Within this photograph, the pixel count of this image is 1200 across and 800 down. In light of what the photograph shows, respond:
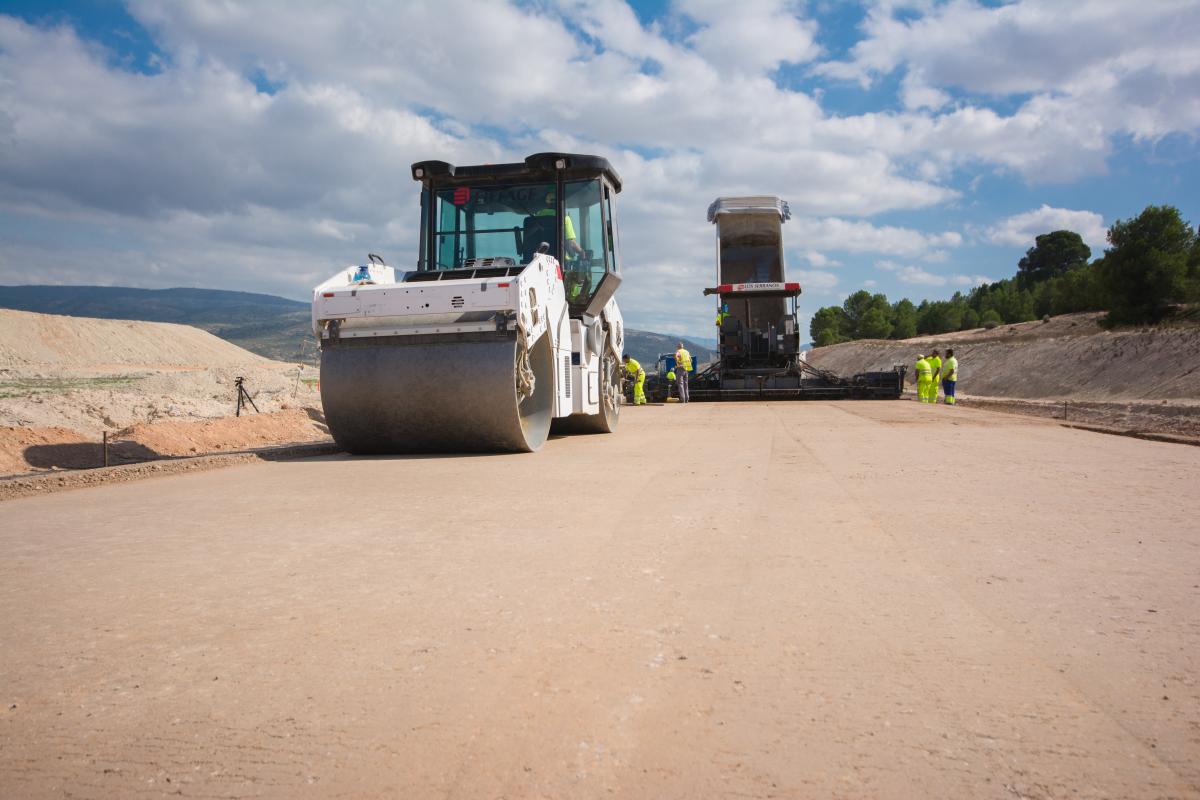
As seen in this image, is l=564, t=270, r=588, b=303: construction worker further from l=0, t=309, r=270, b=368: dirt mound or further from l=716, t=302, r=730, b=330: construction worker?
l=0, t=309, r=270, b=368: dirt mound

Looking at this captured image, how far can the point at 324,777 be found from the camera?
185 cm

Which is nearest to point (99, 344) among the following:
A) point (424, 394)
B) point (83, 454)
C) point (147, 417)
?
point (147, 417)

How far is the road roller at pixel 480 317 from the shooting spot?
7766mm

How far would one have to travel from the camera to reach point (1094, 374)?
2605 cm

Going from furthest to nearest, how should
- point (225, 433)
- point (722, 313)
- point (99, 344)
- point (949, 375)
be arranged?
point (99, 344)
point (722, 313)
point (949, 375)
point (225, 433)

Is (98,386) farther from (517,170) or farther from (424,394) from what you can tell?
(424,394)

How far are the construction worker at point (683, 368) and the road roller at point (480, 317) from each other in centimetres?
1036

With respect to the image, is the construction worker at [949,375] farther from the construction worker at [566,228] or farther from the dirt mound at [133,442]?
the dirt mound at [133,442]

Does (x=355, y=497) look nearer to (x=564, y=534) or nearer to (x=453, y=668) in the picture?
(x=564, y=534)

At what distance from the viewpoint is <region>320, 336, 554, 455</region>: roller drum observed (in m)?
7.66

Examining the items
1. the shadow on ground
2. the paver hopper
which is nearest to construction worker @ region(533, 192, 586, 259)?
the shadow on ground

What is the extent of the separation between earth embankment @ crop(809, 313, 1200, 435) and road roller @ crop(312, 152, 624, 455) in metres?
8.00

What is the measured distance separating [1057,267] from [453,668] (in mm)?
96108

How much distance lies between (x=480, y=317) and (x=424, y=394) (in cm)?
89
